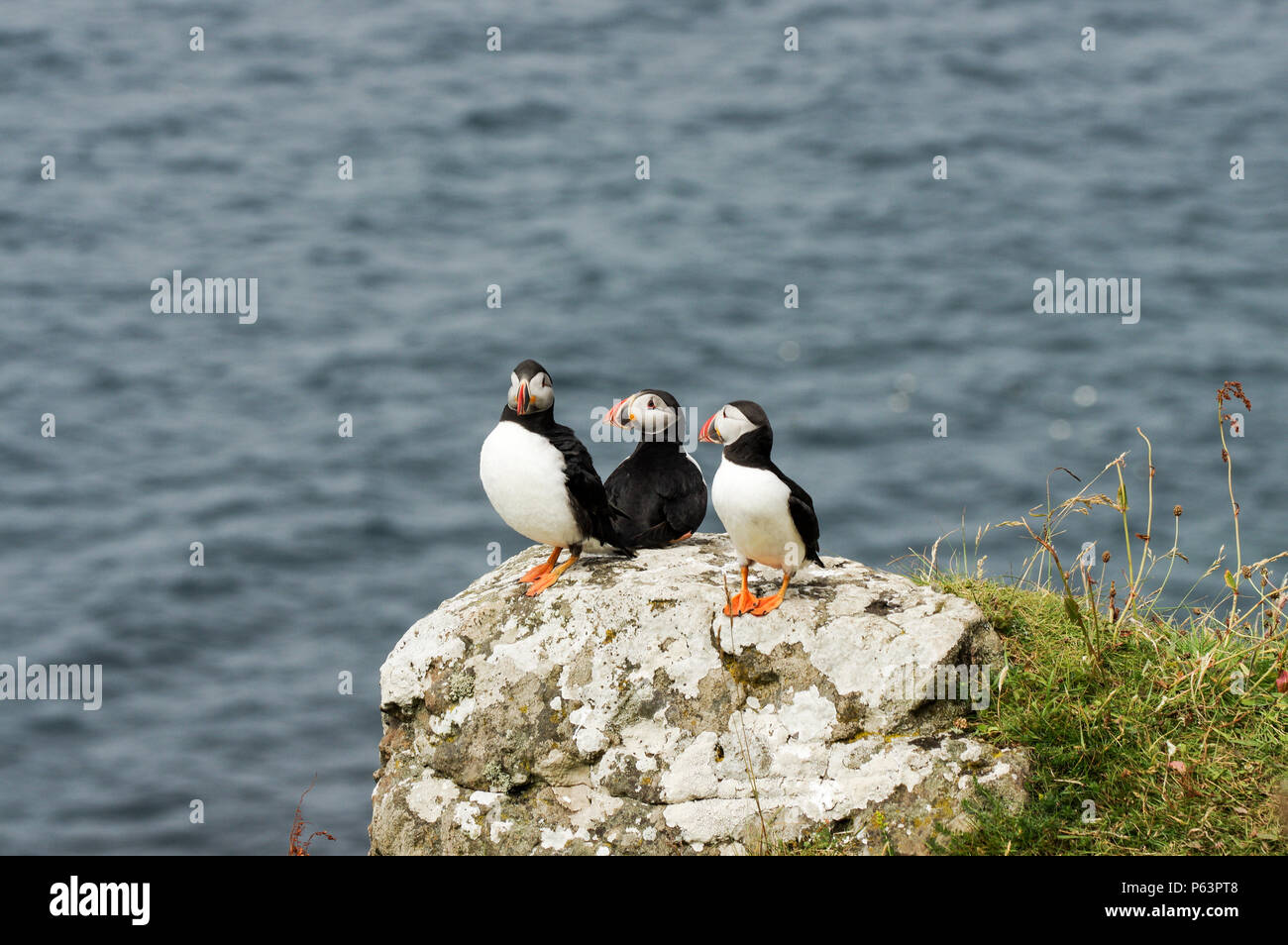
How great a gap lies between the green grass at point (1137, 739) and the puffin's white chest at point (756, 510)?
4.22 ft

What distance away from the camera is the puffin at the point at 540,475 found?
7184mm

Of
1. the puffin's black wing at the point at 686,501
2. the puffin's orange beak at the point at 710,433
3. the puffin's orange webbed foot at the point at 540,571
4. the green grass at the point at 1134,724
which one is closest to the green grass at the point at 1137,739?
the green grass at the point at 1134,724

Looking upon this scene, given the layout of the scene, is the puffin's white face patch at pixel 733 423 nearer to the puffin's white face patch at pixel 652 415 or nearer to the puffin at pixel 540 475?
the puffin at pixel 540 475

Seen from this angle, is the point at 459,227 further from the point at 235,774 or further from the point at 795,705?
the point at 795,705

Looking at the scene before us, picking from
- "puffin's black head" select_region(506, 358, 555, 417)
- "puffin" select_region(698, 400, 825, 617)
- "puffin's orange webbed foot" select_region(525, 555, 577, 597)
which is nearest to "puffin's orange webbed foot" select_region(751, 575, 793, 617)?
"puffin" select_region(698, 400, 825, 617)

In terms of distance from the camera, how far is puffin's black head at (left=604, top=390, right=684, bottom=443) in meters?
8.13

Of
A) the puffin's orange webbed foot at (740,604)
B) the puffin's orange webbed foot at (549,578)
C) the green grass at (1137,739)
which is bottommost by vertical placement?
the green grass at (1137,739)

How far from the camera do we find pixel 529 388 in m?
7.13

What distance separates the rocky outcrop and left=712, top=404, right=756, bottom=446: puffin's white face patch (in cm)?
89

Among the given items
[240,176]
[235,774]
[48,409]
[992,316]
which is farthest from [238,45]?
[235,774]

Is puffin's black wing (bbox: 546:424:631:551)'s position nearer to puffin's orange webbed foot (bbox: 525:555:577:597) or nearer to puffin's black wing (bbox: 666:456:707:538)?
puffin's orange webbed foot (bbox: 525:555:577:597)

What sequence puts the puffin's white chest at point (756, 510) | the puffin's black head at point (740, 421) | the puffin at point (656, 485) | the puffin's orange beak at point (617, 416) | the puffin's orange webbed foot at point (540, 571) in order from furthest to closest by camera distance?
the puffin at point (656, 485) < the puffin's orange beak at point (617, 416) < the puffin's orange webbed foot at point (540, 571) < the puffin's black head at point (740, 421) < the puffin's white chest at point (756, 510)

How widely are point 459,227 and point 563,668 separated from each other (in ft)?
71.7
